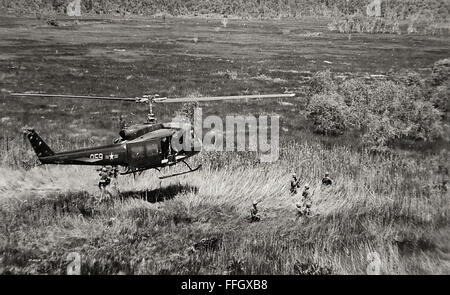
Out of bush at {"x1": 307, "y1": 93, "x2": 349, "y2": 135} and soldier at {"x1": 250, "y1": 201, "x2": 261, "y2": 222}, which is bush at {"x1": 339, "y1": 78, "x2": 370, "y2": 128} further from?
soldier at {"x1": 250, "y1": 201, "x2": 261, "y2": 222}

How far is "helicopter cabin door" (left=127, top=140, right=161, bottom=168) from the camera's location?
11180 millimetres

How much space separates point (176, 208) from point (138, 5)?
139 meters

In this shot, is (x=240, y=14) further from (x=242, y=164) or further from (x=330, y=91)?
(x=242, y=164)

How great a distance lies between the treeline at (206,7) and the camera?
126 meters

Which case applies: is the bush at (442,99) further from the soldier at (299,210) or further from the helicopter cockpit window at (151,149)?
the helicopter cockpit window at (151,149)

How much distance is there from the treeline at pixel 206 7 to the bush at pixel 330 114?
87.0 metres

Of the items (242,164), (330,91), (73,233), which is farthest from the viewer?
(330,91)

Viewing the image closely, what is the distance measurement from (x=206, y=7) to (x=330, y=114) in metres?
128

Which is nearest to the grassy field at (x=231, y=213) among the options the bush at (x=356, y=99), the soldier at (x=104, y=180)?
the soldier at (x=104, y=180)

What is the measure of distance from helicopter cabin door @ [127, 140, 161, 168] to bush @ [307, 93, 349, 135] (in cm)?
1742

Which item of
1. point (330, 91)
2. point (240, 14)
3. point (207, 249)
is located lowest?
point (207, 249)

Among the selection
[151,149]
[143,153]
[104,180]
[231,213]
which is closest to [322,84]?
[231,213]

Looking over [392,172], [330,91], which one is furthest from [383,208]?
[330,91]

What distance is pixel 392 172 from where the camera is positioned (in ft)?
62.7
